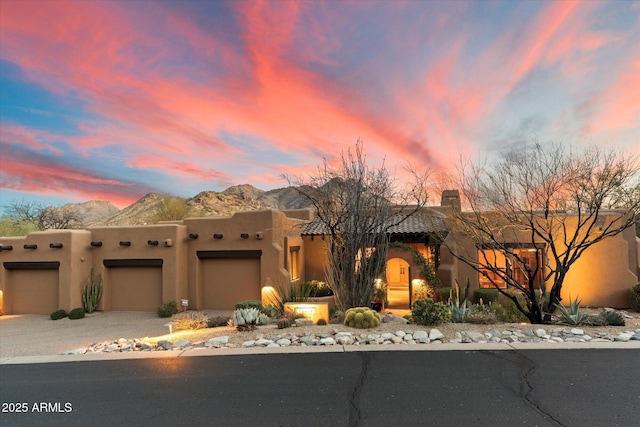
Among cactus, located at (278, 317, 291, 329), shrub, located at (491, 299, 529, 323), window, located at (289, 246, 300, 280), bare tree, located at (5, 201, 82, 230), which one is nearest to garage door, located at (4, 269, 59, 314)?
window, located at (289, 246, 300, 280)

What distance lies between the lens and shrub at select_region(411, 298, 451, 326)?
8.72m

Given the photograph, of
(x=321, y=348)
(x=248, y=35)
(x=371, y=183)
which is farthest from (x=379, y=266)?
(x=248, y=35)

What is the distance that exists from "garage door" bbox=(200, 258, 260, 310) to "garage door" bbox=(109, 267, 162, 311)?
2.25 m

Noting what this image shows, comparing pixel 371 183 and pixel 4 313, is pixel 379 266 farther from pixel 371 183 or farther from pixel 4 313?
pixel 4 313

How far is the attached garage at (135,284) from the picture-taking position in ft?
55.5

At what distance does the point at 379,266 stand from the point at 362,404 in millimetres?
6383

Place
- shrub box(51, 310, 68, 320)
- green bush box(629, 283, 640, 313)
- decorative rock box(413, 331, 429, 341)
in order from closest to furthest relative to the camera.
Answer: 1. decorative rock box(413, 331, 429, 341)
2. green bush box(629, 283, 640, 313)
3. shrub box(51, 310, 68, 320)

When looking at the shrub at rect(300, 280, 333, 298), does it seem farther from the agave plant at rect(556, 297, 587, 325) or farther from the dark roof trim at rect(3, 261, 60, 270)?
the dark roof trim at rect(3, 261, 60, 270)

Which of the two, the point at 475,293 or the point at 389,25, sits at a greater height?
the point at 389,25

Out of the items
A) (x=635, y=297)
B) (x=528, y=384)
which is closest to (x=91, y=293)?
(x=528, y=384)

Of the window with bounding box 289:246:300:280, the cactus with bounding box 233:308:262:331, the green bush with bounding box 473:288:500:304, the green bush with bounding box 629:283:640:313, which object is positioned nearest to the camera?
the cactus with bounding box 233:308:262:331

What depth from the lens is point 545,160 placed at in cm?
1104

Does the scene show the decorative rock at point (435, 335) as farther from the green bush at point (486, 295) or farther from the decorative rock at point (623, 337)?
the green bush at point (486, 295)

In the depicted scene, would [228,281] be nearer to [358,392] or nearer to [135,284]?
[135,284]
